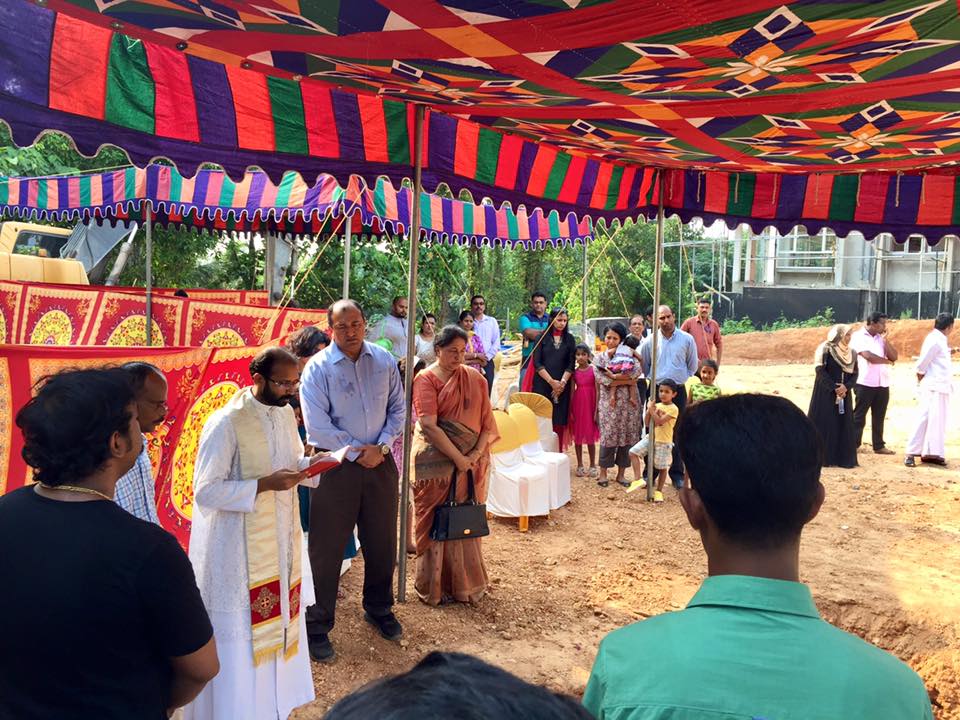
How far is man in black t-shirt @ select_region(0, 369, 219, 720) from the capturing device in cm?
156

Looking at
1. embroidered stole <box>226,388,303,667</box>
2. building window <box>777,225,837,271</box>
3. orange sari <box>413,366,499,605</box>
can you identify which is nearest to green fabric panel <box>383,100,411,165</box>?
orange sari <box>413,366,499,605</box>

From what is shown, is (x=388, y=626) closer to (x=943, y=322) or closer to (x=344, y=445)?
(x=344, y=445)

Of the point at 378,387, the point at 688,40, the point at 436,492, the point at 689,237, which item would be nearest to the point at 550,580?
the point at 436,492

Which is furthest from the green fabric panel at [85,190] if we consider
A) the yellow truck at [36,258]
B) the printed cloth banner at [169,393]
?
the printed cloth banner at [169,393]

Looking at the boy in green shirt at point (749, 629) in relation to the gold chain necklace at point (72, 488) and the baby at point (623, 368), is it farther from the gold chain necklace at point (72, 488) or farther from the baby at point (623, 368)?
the baby at point (623, 368)

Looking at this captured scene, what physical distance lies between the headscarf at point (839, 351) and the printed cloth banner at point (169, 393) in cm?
657

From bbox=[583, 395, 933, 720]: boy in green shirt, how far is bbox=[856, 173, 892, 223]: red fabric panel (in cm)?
582

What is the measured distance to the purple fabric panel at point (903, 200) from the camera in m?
6.07

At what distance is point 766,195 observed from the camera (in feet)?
21.2

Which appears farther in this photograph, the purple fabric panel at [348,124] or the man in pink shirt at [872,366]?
the man in pink shirt at [872,366]

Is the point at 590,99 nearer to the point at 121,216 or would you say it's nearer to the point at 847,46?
the point at 847,46

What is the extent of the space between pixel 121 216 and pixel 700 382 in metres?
8.22

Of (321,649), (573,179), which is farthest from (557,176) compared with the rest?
(321,649)

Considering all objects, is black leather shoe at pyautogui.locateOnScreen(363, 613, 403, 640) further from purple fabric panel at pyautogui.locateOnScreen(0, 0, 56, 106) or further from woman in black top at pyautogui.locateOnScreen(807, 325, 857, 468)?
woman in black top at pyautogui.locateOnScreen(807, 325, 857, 468)
